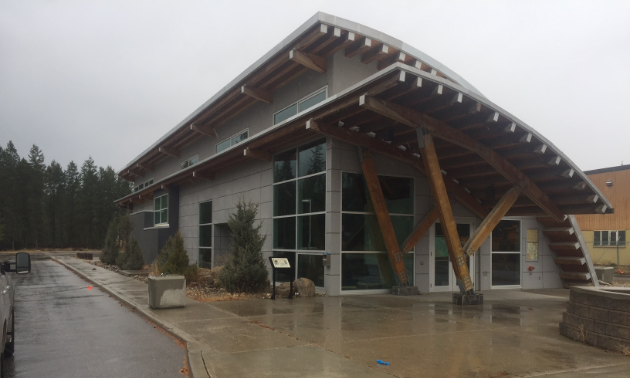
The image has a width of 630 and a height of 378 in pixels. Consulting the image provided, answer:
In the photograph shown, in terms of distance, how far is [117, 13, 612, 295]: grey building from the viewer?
44.5 ft

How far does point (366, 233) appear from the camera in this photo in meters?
16.2

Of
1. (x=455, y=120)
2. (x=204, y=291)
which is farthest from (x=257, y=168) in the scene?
(x=455, y=120)

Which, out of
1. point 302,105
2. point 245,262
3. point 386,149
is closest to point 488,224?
point 386,149

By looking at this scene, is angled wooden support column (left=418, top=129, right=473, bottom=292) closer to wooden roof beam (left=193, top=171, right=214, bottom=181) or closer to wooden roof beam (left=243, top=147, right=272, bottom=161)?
wooden roof beam (left=243, top=147, right=272, bottom=161)

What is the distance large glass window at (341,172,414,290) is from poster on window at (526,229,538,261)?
5571 millimetres

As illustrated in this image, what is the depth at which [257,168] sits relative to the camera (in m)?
20.6

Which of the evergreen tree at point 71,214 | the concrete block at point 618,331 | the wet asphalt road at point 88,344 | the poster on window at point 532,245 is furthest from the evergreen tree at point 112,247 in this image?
the evergreen tree at point 71,214

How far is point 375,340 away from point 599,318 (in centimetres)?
384

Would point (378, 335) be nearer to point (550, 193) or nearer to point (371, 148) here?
point (371, 148)

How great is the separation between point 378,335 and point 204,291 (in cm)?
882

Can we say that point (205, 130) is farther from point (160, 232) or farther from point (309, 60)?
point (309, 60)

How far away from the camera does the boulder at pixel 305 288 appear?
49.2ft

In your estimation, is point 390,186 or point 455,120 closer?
point 455,120

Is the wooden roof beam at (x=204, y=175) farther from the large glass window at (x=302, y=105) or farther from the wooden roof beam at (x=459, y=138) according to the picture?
the wooden roof beam at (x=459, y=138)
